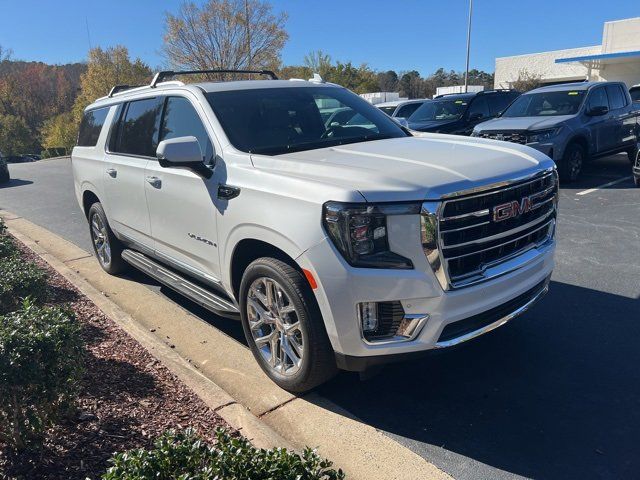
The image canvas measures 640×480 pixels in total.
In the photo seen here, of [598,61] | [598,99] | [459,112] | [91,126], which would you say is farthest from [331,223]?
[598,61]

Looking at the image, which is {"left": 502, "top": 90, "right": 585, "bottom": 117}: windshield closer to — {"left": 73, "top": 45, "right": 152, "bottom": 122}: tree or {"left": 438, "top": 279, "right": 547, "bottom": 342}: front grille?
{"left": 438, "top": 279, "right": 547, "bottom": 342}: front grille

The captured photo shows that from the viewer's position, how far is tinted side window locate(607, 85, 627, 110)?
1118 centimetres

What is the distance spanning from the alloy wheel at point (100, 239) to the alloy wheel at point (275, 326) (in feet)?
10.6

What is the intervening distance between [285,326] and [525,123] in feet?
27.8

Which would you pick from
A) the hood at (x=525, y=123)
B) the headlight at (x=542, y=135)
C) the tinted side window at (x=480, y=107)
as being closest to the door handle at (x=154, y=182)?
the hood at (x=525, y=123)

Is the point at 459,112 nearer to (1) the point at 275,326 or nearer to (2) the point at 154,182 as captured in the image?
(2) the point at 154,182

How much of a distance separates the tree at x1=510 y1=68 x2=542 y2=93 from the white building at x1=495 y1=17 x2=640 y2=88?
0.34 metres

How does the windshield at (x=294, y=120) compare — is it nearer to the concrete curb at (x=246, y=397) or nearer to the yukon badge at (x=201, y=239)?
the yukon badge at (x=201, y=239)

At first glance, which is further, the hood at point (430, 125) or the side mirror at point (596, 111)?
the hood at point (430, 125)

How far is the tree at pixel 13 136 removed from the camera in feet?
A: 226

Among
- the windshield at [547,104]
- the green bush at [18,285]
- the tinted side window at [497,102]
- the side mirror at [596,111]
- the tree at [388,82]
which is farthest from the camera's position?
the tree at [388,82]

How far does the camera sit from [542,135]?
32.3 feet

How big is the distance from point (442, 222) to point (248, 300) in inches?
58.0

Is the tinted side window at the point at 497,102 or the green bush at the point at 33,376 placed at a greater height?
the tinted side window at the point at 497,102
